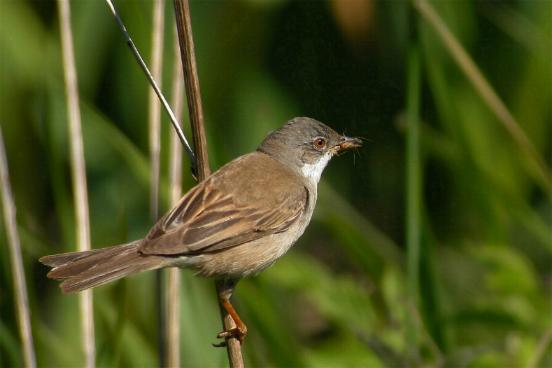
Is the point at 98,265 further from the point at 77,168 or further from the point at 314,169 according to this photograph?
the point at 314,169

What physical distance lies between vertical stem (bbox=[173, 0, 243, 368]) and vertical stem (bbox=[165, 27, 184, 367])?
0.43 meters

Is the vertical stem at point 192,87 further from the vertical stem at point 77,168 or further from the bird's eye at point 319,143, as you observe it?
the bird's eye at point 319,143

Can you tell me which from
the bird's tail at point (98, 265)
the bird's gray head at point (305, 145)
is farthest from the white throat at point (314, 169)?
the bird's tail at point (98, 265)

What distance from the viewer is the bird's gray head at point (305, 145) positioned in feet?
13.5

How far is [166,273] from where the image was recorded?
4.06 meters

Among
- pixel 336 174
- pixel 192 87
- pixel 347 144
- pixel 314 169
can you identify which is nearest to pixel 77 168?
pixel 192 87

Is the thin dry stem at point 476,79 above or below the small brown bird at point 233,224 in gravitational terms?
above

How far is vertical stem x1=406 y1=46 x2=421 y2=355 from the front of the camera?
3.82m

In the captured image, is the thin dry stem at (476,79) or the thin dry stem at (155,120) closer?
the thin dry stem at (155,120)

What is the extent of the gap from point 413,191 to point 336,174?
2141 millimetres

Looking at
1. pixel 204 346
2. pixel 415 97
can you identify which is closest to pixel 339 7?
pixel 415 97

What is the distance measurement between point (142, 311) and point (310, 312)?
1321 millimetres

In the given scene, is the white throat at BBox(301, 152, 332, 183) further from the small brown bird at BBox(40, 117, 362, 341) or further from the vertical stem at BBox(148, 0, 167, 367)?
the vertical stem at BBox(148, 0, 167, 367)

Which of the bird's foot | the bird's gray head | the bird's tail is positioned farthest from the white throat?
the bird's tail
